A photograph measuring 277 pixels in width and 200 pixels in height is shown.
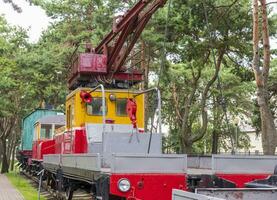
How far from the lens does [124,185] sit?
8.01 meters

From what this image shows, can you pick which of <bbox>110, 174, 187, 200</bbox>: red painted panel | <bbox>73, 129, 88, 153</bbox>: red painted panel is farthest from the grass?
<bbox>110, 174, 187, 200</bbox>: red painted panel

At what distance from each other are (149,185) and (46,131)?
19.1 metres

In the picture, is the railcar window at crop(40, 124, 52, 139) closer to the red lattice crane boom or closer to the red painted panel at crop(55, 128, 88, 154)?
the red lattice crane boom

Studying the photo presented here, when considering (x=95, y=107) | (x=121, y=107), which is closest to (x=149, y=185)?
(x=95, y=107)

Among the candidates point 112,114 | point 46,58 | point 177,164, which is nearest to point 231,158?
point 177,164

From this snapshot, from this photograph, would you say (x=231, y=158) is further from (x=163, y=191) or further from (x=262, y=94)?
(x=262, y=94)

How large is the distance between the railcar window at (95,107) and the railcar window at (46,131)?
13.7 m

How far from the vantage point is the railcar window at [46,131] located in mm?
26344

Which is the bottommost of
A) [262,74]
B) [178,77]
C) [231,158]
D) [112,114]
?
[231,158]

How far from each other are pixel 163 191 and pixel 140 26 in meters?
5.37

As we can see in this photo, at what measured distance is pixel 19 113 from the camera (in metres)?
41.0

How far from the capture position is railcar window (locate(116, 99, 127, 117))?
1321 cm

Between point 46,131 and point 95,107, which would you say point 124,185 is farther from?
point 46,131

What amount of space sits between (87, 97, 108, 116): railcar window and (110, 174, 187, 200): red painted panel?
16.2 feet
